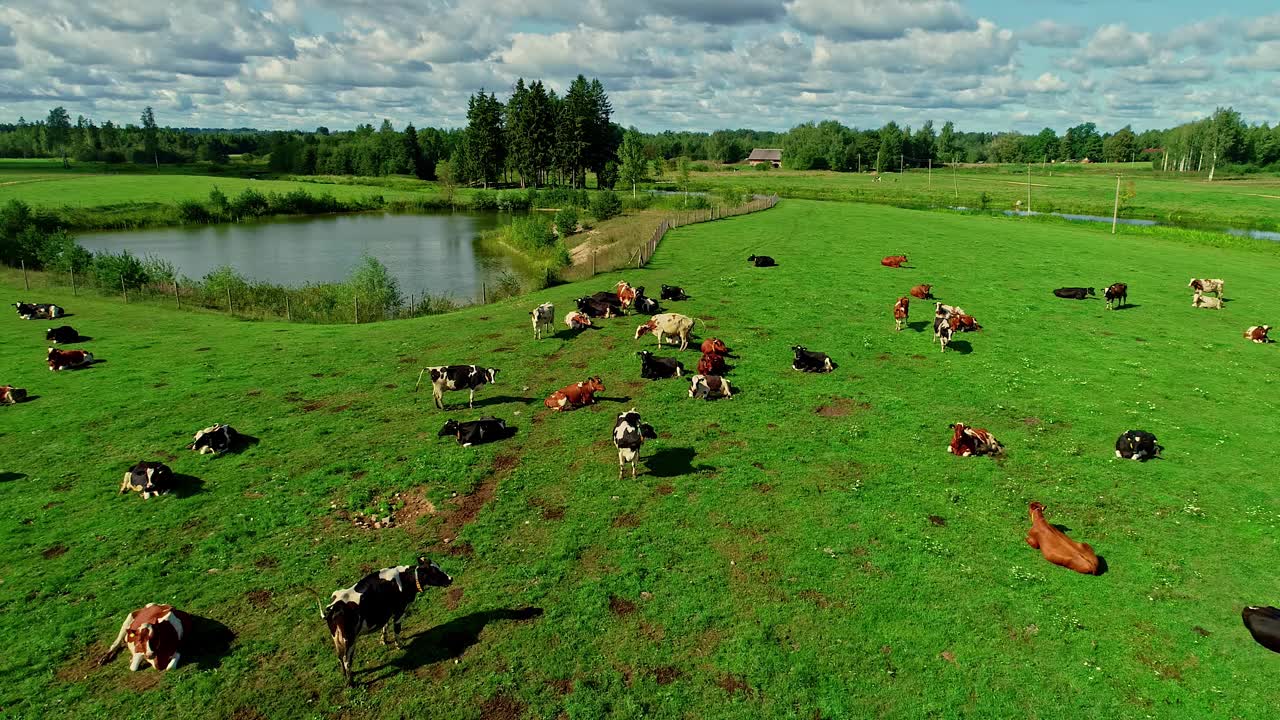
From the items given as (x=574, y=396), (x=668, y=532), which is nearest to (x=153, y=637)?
(x=668, y=532)

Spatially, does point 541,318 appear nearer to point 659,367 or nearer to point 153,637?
point 659,367

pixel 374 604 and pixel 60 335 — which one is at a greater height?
pixel 60 335

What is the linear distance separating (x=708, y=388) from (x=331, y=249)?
211ft

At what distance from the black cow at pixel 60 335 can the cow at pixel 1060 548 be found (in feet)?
119

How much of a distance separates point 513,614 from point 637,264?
1335 inches

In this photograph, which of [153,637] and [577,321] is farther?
[577,321]

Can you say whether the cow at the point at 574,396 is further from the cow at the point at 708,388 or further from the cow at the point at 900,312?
the cow at the point at 900,312

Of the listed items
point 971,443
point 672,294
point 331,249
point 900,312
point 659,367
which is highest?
point 331,249

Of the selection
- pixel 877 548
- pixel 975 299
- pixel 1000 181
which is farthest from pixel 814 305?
pixel 1000 181

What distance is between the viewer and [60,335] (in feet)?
91.4

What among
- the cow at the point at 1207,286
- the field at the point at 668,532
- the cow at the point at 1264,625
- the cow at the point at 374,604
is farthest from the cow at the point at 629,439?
the cow at the point at 1207,286

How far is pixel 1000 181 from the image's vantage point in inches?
5787

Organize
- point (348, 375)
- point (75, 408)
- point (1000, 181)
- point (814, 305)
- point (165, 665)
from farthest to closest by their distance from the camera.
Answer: point (1000, 181), point (814, 305), point (348, 375), point (75, 408), point (165, 665)

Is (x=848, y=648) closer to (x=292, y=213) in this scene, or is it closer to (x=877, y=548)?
(x=877, y=548)
